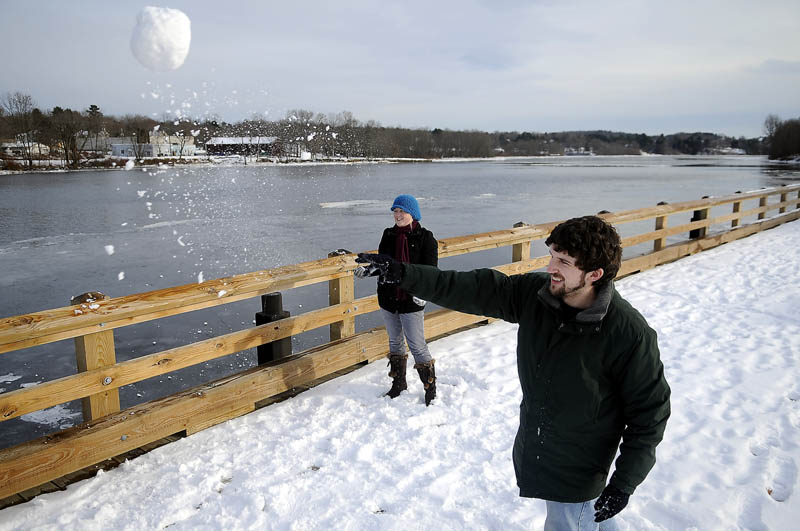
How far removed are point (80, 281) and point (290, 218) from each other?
952 centimetres

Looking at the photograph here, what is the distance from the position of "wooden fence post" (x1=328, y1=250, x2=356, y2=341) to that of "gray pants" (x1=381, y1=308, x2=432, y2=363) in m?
0.64

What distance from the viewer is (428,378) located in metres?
4.37

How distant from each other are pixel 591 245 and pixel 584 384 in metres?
0.50

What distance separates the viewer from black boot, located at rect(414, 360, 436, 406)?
172 inches

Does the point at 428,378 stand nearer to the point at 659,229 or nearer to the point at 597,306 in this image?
the point at 597,306

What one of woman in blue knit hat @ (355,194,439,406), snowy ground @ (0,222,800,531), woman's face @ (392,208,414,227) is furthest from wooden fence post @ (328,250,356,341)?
woman's face @ (392,208,414,227)

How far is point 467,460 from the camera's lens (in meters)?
3.55

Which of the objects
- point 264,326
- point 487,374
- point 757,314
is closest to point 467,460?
point 487,374

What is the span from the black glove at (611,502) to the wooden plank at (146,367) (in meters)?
→ 2.77

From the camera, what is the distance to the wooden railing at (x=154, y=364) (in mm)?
3084

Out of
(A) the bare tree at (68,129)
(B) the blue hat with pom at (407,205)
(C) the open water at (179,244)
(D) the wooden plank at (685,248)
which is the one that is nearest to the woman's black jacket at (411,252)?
(B) the blue hat with pom at (407,205)

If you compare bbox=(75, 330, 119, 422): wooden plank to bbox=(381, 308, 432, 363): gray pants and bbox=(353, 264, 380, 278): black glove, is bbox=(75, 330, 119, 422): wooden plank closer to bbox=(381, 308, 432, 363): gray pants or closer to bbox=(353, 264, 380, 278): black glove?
bbox=(353, 264, 380, 278): black glove

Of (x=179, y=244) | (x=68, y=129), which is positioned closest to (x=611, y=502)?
(x=179, y=244)

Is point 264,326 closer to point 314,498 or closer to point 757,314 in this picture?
point 314,498
